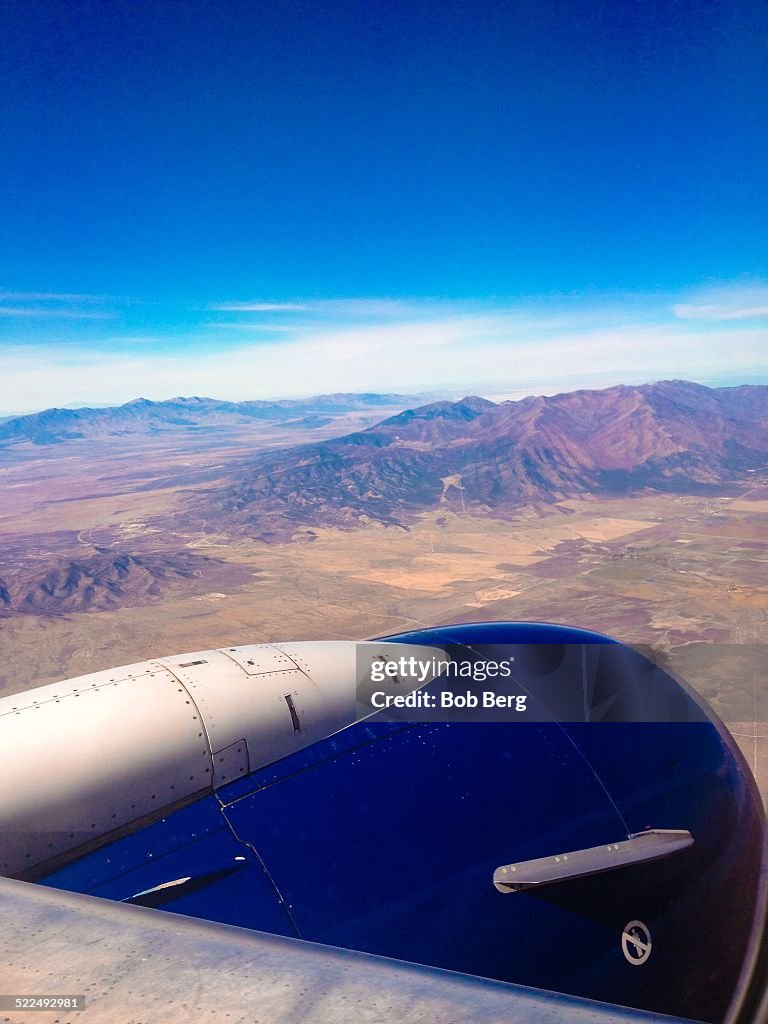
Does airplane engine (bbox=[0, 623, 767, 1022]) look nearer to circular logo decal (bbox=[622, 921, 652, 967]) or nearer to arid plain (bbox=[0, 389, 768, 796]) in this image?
circular logo decal (bbox=[622, 921, 652, 967])

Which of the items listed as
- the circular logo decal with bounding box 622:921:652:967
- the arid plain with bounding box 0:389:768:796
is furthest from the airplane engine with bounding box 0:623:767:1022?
the arid plain with bounding box 0:389:768:796

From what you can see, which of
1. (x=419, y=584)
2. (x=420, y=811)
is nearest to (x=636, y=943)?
(x=420, y=811)

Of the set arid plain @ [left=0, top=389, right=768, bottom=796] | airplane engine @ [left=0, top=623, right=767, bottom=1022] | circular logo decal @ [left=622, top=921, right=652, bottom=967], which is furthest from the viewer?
arid plain @ [left=0, top=389, right=768, bottom=796]

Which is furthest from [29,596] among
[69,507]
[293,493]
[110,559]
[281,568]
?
[69,507]

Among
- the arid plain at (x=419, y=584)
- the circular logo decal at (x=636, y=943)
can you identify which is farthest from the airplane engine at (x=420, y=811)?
the arid plain at (x=419, y=584)

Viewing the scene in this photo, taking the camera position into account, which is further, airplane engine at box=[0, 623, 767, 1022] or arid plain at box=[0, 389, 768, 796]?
arid plain at box=[0, 389, 768, 796]

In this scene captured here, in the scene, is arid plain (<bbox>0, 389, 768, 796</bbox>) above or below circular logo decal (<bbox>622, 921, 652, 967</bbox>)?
below

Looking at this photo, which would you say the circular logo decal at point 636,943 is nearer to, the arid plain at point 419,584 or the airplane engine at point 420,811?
the airplane engine at point 420,811

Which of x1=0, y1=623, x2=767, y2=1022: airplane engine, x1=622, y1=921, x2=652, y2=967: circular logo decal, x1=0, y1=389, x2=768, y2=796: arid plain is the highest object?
x1=0, y1=623, x2=767, y2=1022: airplane engine

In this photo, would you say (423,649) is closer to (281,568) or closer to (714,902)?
(714,902)
